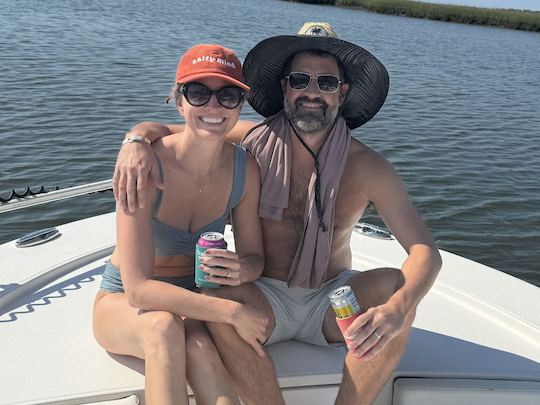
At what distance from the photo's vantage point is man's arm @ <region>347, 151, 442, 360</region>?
191cm

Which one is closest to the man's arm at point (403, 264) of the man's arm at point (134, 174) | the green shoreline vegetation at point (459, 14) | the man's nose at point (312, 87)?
the man's nose at point (312, 87)

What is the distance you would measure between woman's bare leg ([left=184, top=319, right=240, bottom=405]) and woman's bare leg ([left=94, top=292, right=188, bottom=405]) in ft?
0.17

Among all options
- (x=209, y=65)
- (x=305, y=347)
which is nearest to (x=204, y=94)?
(x=209, y=65)

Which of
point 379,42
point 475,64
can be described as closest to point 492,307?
point 475,64

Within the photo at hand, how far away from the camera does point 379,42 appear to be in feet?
66.2

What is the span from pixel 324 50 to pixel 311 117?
28 cm

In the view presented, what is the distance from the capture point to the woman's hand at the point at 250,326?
1.92 metres

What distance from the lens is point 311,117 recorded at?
7.66ft

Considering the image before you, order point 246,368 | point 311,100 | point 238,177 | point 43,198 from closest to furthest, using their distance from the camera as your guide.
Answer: point 246,368 → point 238,177 → point 311,100 → point 43,198

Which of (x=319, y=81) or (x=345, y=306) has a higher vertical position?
(x=319, y=81)

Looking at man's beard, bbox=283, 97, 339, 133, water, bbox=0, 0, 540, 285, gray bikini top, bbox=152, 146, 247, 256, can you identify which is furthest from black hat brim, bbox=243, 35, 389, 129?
water, bbox=0, 0, 540, 285

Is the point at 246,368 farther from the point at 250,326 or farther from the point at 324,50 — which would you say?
the point at 324,50

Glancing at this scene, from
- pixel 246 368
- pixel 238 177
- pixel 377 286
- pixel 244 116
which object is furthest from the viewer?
pixel 244 116

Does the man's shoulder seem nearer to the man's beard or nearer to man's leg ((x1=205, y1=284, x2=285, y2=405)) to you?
the man's beard
